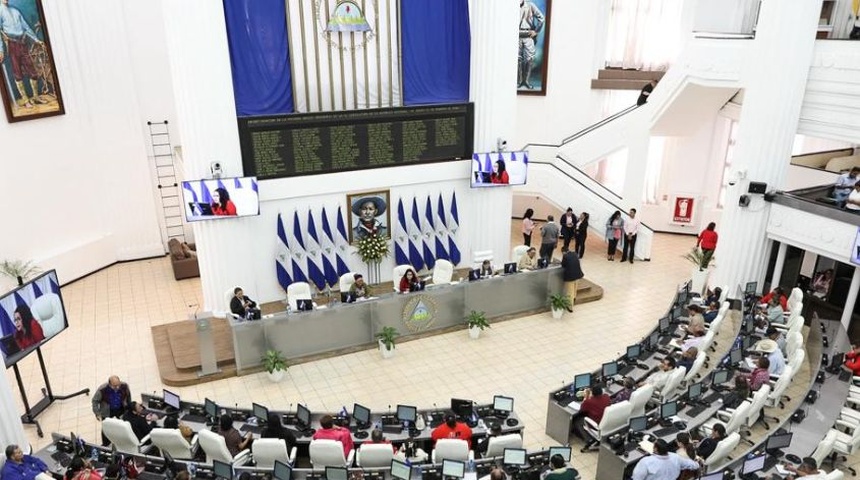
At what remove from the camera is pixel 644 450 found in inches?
348

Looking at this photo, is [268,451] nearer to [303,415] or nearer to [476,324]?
[303,415]

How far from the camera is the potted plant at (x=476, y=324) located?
13.5 m

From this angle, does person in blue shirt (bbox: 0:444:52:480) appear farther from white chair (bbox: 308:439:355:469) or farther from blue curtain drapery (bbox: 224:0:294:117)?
blue curtain drapery (bbox: 224:0:294:117)

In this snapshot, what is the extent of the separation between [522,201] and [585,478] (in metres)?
13.3

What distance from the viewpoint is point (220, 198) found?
12836mm

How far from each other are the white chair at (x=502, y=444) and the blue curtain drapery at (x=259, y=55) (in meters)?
8.50

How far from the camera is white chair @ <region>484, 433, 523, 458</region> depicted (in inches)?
334

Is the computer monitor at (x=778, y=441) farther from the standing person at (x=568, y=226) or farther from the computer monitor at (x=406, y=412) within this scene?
the standing person at (x=568, y=226)

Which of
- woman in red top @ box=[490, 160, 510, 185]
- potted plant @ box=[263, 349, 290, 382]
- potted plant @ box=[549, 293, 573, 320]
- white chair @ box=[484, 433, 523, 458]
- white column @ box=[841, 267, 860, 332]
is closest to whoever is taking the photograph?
white chair @ box=[484, 433, 523, 458]

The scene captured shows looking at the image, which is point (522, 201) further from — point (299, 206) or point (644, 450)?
point (644, 450)

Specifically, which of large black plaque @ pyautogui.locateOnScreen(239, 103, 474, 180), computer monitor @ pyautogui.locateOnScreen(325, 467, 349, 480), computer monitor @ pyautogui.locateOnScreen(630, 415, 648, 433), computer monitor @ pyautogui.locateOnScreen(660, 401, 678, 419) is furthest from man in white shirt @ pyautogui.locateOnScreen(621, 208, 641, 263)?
computer monitor @ pyautogui.locateOnScreen(325, 467, 349, 480)

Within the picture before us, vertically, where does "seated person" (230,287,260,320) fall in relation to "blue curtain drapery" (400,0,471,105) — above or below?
below

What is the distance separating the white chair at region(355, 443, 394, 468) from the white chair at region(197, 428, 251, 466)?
1.60m

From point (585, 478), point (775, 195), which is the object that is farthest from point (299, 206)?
point (775, 195)
